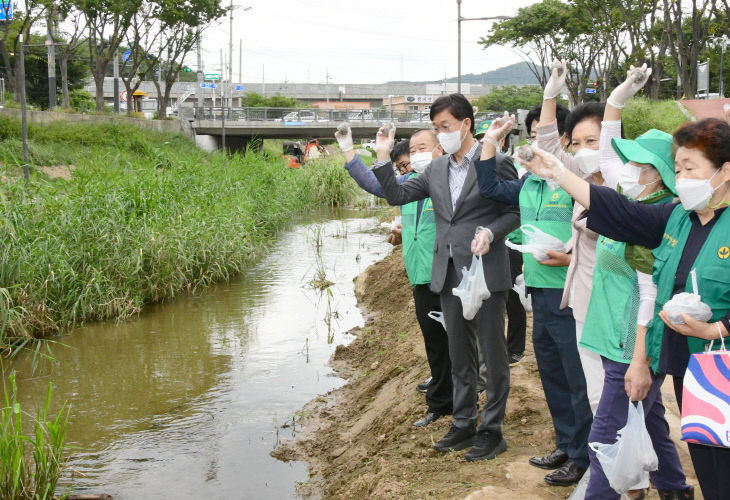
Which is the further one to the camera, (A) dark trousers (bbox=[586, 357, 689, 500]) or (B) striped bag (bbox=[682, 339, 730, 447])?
(A) dark trousers (bbox=[586, 357, 689, 500])

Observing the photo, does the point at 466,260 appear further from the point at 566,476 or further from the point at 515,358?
the point at 515,358

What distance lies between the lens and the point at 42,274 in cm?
832

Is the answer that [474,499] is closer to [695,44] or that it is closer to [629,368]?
[629,368]

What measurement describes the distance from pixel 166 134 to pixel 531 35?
15.5 metres

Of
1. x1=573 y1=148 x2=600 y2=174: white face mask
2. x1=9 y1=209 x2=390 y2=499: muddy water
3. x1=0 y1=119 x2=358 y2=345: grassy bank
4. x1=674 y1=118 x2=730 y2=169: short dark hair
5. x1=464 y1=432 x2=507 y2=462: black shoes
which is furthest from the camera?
x1=0 y1=119 x2=358 y2=345: grassy bank

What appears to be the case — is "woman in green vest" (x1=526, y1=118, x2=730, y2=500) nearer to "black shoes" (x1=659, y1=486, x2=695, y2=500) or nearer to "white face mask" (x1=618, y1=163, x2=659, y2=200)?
"white face mask" (x1=618, y1=163, x2=659, y2=200)

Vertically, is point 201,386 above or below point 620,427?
below

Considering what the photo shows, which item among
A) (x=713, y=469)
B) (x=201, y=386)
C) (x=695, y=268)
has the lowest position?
(x=201, y=386)

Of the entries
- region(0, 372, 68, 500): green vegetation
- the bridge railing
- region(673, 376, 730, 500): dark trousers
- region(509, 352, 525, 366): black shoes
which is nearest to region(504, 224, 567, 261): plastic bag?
region(673, 376, 730, 500): dark trousers

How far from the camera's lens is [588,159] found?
325cm

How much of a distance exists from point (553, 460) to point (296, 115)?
3584 centimetres

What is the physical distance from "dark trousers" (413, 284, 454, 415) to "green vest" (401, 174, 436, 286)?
81 millimetres

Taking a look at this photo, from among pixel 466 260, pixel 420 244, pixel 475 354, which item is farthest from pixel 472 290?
pixel 420 244

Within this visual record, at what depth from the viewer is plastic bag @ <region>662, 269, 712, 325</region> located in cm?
231
